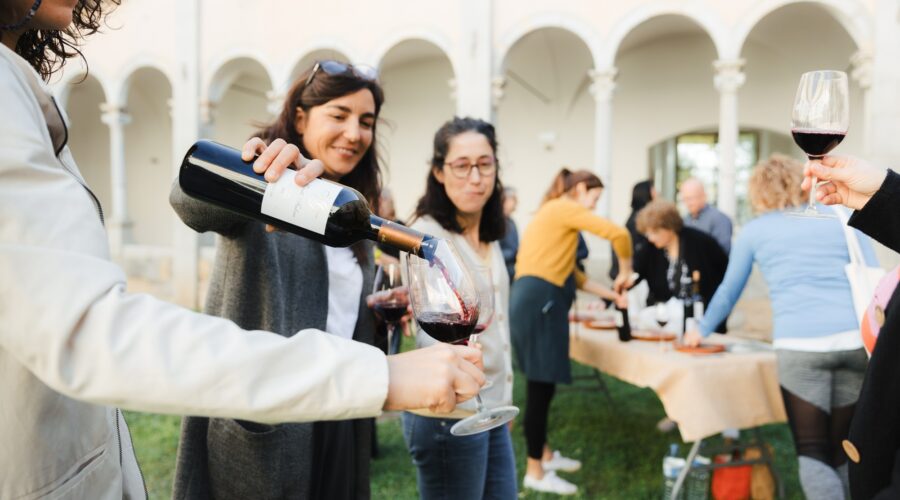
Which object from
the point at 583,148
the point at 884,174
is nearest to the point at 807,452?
the point at 884,174

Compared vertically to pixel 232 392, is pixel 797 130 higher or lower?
higher

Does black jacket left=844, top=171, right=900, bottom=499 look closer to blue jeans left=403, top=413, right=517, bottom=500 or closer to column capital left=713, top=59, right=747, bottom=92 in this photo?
blue jeans left=403, top=413, right=517, bottom=500

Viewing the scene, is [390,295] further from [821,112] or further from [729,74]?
[729,74]

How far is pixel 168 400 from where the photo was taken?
0.64 meters

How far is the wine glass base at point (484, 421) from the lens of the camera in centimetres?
115

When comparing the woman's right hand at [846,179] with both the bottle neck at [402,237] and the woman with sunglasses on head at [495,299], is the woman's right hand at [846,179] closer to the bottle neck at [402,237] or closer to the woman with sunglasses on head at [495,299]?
the woman with sunglasses on head at [495,299]

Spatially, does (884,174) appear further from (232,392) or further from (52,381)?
(52,381)

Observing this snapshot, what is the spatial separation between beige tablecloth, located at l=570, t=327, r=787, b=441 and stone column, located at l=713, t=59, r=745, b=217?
5833 mm

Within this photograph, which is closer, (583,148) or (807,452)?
(807,452)

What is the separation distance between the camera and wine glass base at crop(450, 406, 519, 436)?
115 cm

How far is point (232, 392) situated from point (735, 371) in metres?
3.27

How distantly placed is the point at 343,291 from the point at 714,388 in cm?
238

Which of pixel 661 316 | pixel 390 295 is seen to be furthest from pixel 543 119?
pixel 390 295

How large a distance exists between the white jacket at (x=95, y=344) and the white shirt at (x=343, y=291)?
99cm
